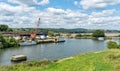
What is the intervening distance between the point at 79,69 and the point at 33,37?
124 metres

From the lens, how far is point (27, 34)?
161 m

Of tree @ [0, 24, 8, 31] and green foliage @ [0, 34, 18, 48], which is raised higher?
tree @ [0, 24, 8, 31]

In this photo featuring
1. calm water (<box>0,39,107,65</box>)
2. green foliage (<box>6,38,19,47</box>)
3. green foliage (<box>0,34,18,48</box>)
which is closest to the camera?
calm water (<box>0,39,107,65</box>)

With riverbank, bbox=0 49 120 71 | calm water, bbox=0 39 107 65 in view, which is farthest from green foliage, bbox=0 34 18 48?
riverbank, bbox=0 49 120 71

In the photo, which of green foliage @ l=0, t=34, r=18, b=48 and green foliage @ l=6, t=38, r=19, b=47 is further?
green foliage @ l=6, t=38, r=19, b=47

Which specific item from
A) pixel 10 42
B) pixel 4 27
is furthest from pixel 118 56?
pixel 4 27

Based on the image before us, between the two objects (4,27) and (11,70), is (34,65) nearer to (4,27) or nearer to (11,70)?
(11,70)

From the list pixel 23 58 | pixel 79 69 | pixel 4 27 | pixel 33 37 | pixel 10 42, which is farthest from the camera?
pixel 4 27

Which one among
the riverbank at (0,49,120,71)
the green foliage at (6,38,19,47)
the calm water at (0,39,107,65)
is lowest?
the calm water at (0,39,107,65)

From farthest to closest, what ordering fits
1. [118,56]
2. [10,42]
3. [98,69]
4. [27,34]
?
[27,34], [10,42], [118,56], [98,69]

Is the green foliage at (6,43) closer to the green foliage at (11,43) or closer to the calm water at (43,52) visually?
the green foliage at (11,43)

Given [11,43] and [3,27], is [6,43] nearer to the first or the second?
[11,43]

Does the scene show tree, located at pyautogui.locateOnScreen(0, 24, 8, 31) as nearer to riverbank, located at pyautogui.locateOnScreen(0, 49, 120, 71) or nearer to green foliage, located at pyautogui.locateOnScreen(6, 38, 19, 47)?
green foliage, located at pyautogui.locateOnScreen(6, 38, 19, 47)

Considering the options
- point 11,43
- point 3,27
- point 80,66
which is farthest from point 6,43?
point 3,27
